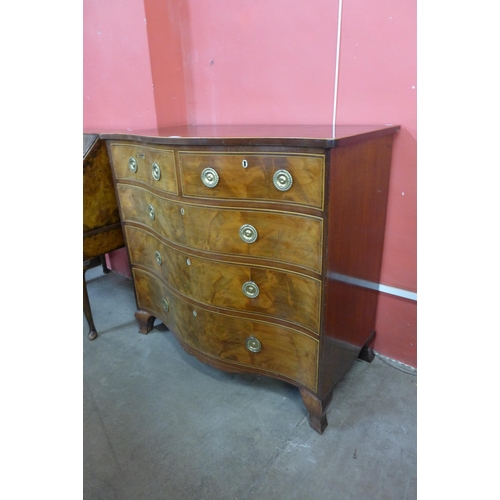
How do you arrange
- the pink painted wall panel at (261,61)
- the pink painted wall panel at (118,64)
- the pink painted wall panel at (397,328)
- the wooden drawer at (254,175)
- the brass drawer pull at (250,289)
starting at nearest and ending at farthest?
the wooden drawer at (254,175) → the brass drawer pull at (250,289) → the pink painted wall panel at (261,61) → the pink painted wall panel at (397,328) → the pink painted wall panel at (118,64)

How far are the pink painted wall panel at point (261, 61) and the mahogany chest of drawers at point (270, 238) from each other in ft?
1.06

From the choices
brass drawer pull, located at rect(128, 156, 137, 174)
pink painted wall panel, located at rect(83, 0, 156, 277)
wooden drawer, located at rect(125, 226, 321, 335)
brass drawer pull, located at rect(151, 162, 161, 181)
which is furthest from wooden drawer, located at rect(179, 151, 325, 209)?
pink painted wall panel, located at rect(83, 0, 156, 277)

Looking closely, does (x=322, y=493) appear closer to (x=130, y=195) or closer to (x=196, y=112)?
(x=130, y=195)

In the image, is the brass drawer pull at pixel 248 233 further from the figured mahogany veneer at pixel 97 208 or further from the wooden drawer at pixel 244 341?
the figured mahogany veneer at pixel 97 208

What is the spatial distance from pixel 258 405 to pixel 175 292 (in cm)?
60

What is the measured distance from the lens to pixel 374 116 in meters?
1.47

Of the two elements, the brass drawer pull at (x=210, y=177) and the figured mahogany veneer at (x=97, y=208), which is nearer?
the brass drawer pull at (x=210, y=177)

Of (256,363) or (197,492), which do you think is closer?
(197,492)

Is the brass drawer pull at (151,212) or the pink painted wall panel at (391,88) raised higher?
the pink painted wall panel at (391,88)

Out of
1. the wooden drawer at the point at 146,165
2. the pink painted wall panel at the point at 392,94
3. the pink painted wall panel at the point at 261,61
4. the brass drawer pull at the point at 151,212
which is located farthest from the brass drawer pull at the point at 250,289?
the pink painted wall panel at the point at 261,61

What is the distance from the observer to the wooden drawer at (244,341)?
1.34 m
